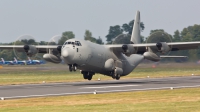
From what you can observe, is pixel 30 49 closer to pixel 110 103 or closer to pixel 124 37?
pixel 124 37

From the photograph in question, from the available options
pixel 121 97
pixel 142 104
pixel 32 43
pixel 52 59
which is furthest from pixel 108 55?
pixel 142 104

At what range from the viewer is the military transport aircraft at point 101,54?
128 ft

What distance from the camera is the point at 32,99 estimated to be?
85.3ft

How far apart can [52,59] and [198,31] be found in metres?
60.5

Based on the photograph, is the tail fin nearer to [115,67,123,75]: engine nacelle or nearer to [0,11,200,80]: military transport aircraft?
[0,11,200,80]: military transport aircraft

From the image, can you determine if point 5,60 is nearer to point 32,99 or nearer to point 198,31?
point 198,31

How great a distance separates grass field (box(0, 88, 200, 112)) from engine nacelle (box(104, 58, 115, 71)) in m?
13.8

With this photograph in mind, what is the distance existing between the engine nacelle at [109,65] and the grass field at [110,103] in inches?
543

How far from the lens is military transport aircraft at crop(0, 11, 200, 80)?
39.0m

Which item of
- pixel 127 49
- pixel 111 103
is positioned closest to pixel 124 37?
pixel 127 49

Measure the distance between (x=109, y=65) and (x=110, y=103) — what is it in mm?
19129

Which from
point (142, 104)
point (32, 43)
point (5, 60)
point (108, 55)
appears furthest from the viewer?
point (5, 60)

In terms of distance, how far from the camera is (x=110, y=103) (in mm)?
23312

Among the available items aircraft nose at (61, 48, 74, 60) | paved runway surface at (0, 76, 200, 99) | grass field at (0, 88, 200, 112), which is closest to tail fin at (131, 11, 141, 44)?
paved runway surface at (0, 76, 200, 99)
